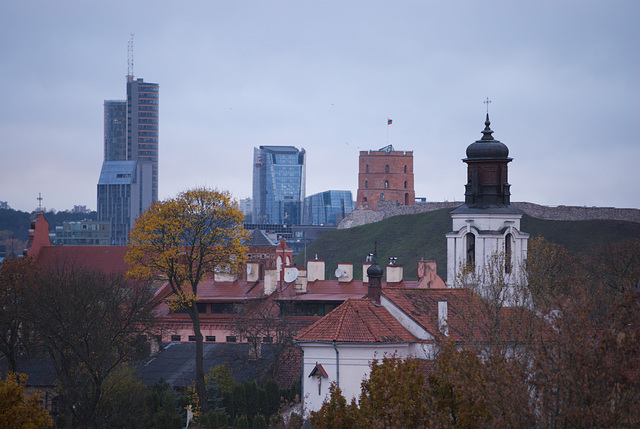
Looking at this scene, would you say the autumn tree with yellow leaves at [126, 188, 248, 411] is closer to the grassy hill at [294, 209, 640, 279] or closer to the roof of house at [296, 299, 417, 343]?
the roof of house at [296, 299, 417, 343]

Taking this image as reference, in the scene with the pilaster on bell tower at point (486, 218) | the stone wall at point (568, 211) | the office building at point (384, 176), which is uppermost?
the office building at point (384, 176)

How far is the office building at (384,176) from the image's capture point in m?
174

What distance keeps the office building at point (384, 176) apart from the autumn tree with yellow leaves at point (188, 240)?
119131 millimetres

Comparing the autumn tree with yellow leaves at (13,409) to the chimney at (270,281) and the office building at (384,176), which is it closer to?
the chimney at (270,281)

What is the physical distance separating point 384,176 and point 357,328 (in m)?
135

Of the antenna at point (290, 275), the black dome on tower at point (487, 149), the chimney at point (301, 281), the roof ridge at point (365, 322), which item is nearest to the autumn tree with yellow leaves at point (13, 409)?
the roof ridge at point (365, 322)

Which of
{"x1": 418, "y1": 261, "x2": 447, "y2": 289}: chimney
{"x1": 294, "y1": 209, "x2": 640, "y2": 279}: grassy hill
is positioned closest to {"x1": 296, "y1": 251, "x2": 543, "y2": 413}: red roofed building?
{"x1": 418, "y1": 261, "x2": 447, "y2": 289}: chimney

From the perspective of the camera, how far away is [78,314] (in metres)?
46.3

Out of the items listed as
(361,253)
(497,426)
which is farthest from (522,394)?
(361,253)

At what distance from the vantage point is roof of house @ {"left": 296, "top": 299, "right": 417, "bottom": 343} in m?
40.7

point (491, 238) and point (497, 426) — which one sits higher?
point (491, 238)

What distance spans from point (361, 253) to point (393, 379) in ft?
387

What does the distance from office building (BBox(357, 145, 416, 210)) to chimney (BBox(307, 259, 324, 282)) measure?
94436 mm

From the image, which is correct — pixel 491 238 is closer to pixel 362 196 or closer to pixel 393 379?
pixel 393 379
